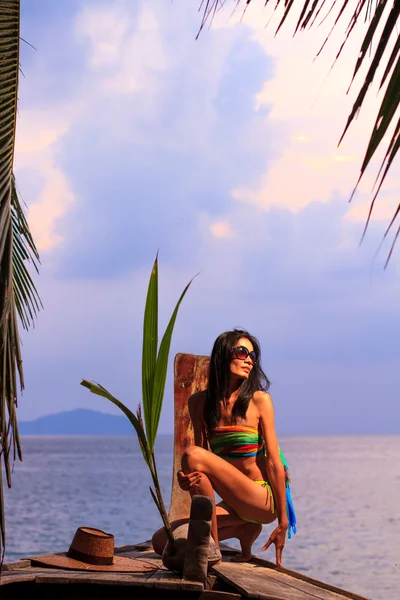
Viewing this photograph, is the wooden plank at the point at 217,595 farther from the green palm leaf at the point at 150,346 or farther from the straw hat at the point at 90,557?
the green palm leaf at the point at 150,346

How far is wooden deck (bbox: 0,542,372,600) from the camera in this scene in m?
4.18

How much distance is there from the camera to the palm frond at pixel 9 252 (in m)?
4.16

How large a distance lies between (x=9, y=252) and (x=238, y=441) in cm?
164

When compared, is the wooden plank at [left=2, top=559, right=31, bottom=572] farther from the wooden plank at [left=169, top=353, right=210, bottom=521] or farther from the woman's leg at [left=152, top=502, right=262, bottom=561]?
the wooden plank at [left=169, top=353, right=210, bottom=521]

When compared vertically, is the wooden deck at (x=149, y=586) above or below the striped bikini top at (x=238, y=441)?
below

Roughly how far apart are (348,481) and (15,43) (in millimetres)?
54304

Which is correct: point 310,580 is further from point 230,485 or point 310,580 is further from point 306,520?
point 306,520

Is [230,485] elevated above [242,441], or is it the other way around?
[242,441]

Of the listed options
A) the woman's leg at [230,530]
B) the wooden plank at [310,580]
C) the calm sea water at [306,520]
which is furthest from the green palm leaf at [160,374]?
the calm sea water at [306,520]

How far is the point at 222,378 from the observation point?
17.0 feet

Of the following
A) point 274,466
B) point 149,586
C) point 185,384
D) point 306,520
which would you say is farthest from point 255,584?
point 306,520

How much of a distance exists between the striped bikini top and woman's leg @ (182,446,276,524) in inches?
7.9

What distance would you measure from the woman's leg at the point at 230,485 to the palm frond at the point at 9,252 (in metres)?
0.91

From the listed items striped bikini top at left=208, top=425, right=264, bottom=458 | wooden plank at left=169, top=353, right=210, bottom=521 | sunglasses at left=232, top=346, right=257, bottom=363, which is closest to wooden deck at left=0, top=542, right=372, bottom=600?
striped bikini top at left=208, top=425, right=264, bottom=458
